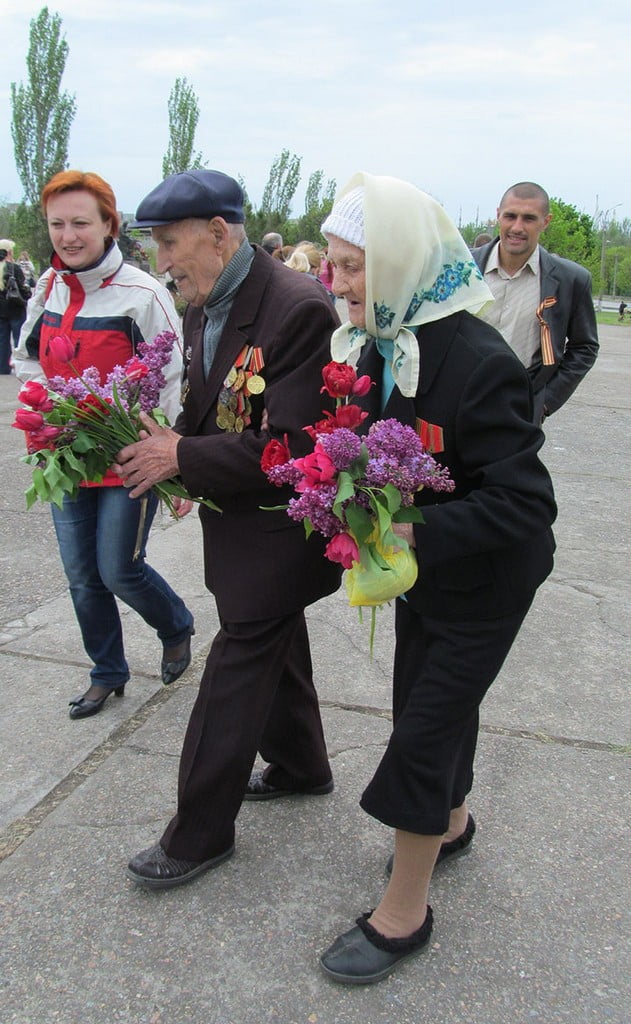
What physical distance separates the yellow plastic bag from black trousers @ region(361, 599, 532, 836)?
254mm

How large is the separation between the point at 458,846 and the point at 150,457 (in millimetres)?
1424

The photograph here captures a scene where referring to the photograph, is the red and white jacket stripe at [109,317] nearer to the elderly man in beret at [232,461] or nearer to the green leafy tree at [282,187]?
the elderly man in beret at [232,461]

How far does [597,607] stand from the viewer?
461 cm

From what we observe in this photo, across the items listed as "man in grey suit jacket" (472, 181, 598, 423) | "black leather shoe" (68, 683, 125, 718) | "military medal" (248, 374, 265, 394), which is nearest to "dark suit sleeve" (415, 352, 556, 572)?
"military medal" (248, 374, 265, 394)

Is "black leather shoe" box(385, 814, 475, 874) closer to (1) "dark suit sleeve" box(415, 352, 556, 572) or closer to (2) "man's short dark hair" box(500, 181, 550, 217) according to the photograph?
(1) "dark suit sleeve" box(415, 352, 556, 572)

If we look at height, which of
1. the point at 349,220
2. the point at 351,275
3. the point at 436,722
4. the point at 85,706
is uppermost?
the point at 349,220

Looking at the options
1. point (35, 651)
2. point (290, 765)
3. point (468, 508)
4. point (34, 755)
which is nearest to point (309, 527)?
point (468, 508)

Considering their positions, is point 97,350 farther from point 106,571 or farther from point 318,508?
point 318,508

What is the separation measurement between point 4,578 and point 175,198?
3088mm

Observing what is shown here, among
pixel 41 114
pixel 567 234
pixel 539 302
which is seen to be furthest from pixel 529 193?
pixel 567 234

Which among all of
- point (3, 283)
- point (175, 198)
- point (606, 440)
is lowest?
point (606, 440)

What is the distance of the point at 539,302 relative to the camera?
464cm

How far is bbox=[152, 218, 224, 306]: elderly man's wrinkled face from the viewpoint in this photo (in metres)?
2.33

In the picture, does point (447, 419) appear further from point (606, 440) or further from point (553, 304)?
point (606, 440)
